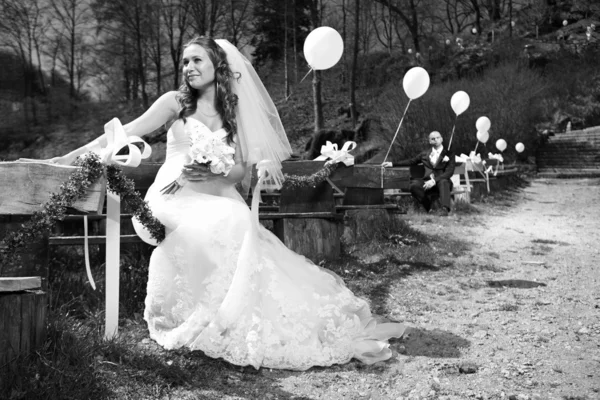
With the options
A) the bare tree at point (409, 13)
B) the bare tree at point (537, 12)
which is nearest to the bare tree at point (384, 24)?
the bare tree at point (409, 13)

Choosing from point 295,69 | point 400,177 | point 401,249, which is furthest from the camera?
point 295,69

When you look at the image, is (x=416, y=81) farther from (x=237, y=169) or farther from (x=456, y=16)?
(x=456, y=16)

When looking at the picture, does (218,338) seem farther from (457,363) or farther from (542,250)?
(542,250)

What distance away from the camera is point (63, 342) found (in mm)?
2967

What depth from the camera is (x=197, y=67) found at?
A: 15.0 feet

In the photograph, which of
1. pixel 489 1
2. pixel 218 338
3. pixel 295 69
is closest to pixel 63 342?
pixel 218 338

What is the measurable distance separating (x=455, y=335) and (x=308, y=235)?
2.47 meters

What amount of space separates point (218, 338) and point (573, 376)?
7.11ft

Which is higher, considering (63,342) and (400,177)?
(400,177)

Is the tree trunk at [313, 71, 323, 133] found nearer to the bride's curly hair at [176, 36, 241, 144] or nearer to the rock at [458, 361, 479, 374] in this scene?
the bride's curly hair at [176, 36, 241, 144]

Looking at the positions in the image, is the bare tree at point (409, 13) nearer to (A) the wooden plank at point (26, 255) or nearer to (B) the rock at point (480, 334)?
(B) the rock at point (480, 334)

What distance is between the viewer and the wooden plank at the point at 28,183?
10.3 ft

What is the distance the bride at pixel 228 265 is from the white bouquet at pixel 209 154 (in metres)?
0.03

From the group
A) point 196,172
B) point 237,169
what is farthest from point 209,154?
point 237,169
